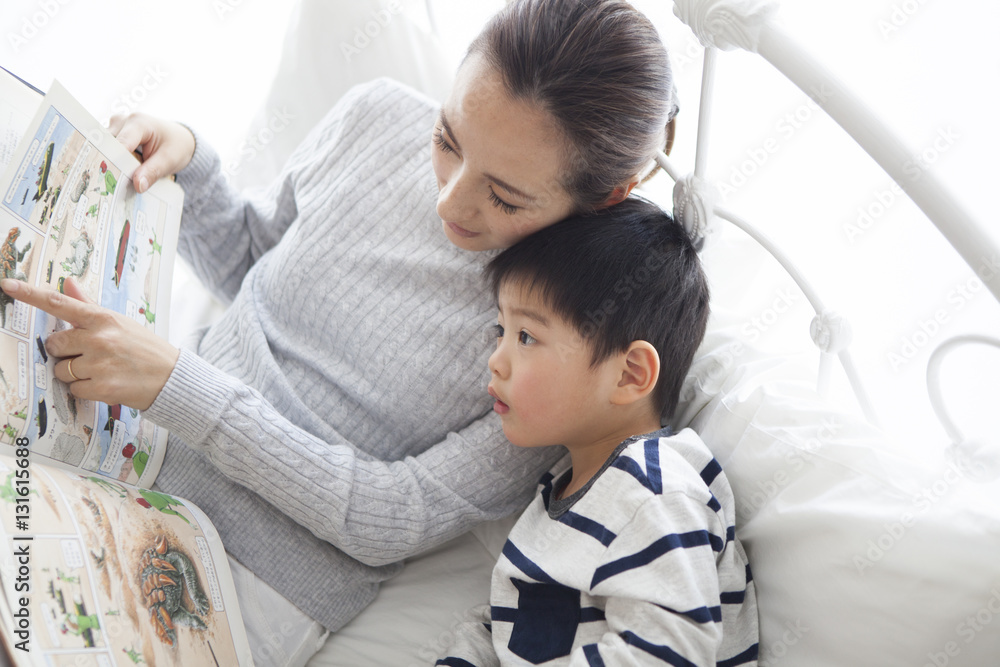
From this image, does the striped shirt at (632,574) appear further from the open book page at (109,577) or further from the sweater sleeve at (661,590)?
the open book page at (109,577)

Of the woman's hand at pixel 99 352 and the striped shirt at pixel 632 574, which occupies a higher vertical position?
the woman's hand at pixel 99 352

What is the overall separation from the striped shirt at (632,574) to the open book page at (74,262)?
1.72 ft

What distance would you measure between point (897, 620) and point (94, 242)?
1.00m

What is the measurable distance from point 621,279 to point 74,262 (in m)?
0.65

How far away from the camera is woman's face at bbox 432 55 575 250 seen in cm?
87

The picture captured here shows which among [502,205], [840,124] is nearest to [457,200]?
[502,205]

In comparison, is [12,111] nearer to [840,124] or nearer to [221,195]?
[221,195]

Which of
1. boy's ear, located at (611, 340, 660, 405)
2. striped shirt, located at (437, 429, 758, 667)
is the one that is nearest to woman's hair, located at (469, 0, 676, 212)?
boy's ear, located at (611, 340, 660, 405)

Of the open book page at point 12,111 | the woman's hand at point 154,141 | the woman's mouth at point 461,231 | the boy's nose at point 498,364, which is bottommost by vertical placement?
the boy's nose at point 498,364

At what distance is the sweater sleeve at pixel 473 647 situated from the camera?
0.96 metres

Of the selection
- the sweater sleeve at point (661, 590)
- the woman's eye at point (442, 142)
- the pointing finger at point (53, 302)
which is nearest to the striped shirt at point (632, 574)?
the sweater sleeve at point (661, 590)

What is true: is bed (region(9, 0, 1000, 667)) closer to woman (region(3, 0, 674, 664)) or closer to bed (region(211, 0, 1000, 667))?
bed (region(211, 0, 1000, 667))

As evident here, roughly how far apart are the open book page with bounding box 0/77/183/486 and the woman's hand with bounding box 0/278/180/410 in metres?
0.02

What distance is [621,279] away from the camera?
92 cm
